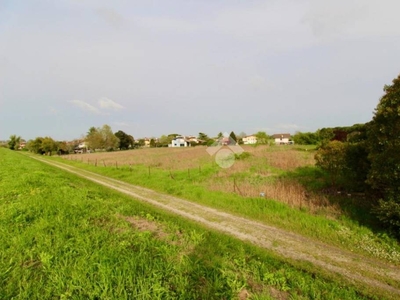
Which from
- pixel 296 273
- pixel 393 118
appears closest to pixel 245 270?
pixel 296 273

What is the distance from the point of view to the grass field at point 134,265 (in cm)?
334

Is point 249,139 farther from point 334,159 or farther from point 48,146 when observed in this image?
point 334,159

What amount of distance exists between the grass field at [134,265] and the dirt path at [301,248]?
0.46 metres

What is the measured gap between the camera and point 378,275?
179 inches

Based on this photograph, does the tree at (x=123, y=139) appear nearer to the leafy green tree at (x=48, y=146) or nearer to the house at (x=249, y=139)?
the leafy green tree at (x=48, y=146)

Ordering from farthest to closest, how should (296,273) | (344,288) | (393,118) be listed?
(393,118)
(296,273)
(344,288)

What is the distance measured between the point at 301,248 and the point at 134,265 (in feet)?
14.9

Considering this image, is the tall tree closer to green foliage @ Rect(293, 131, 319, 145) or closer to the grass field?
the grass field

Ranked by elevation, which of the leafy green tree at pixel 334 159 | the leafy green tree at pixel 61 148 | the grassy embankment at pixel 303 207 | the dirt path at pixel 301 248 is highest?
the leafy green tree at pixel 61 148

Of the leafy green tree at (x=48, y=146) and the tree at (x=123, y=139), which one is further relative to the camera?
the tree at (x=123, y=139)

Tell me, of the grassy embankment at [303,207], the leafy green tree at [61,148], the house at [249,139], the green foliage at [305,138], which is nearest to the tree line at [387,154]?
the grassy embankment at [303,207]

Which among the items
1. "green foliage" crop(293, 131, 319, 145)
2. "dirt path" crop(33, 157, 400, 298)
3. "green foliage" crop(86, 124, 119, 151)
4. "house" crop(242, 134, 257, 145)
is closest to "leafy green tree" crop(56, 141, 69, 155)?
"green foliage" crop(86, 124, 119, 151)

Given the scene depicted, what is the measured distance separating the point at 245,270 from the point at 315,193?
779 cm

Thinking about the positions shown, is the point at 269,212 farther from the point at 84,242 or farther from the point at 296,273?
the point at 84,242
